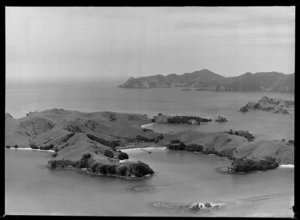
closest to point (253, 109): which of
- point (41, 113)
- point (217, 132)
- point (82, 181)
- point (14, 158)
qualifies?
point (217, 132)

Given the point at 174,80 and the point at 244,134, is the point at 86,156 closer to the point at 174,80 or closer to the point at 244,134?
the point at 174,80

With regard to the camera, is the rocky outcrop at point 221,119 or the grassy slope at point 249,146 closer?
the grassy slope at point 249,146

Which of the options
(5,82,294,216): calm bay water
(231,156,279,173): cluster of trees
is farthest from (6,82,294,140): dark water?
(231,156,279,173): cluster of trees

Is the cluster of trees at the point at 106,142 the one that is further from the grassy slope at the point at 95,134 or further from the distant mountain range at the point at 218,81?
the distant mountain range at the point at 218,81

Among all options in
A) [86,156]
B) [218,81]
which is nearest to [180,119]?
[218,81]

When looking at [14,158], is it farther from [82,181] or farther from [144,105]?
[144,105]

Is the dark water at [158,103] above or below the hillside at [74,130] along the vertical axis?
above

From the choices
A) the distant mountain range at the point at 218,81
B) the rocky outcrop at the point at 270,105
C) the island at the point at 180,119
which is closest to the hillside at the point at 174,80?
the distant mountain range at the point at 218,81
